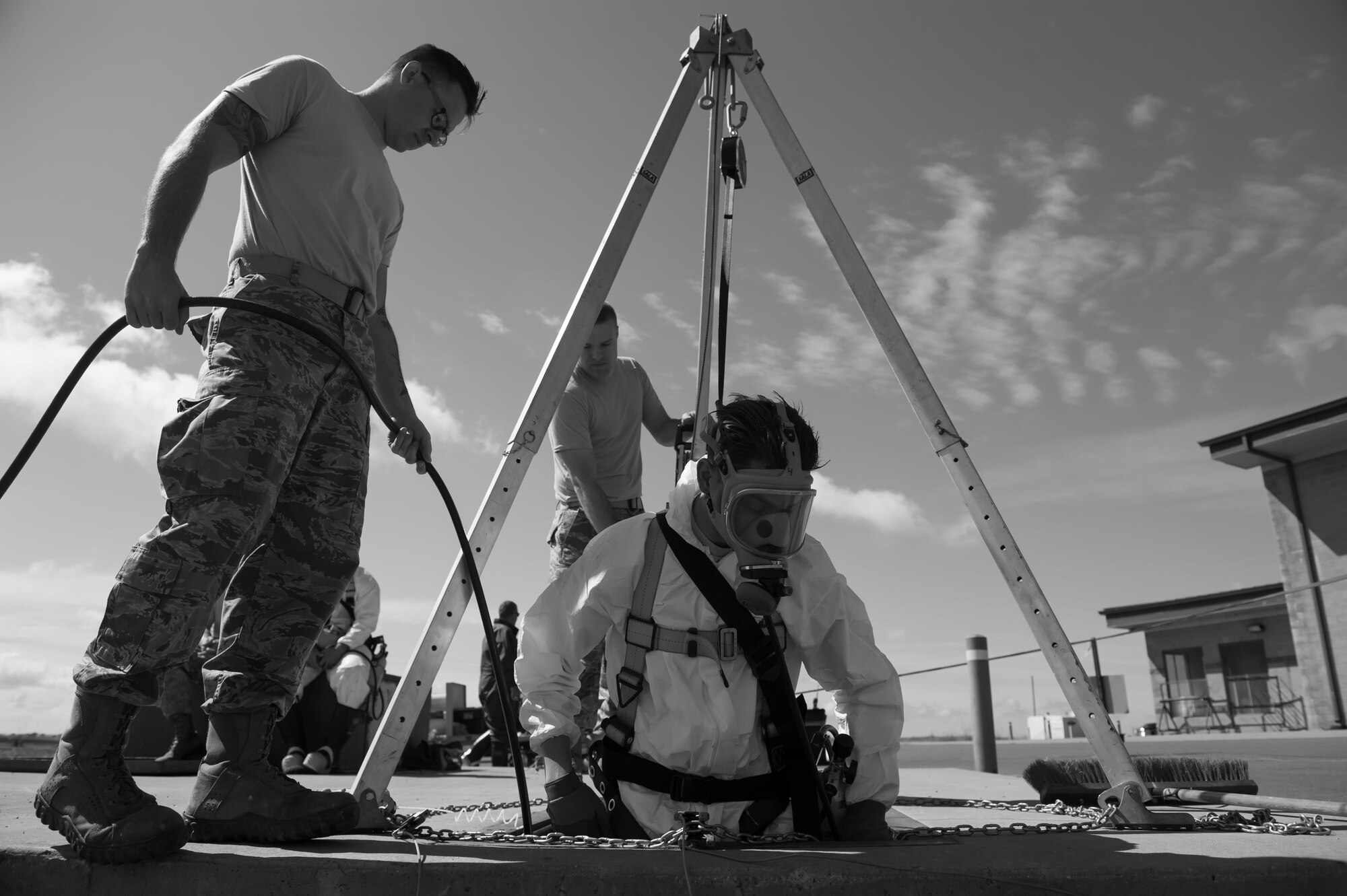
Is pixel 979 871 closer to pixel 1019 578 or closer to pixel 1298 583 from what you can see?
pixel 1019 578

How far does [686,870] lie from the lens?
166 cm

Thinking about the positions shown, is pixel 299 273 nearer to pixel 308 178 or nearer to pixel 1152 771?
pixel 308 178

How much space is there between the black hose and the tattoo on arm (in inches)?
18.2

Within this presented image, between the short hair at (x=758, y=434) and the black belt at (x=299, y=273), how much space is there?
1073 mm

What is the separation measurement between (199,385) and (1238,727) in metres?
24.2

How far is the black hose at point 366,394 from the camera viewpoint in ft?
6.82

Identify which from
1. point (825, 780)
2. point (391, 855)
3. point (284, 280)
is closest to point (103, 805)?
point (391, 855)

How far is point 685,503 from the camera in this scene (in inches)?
94.8

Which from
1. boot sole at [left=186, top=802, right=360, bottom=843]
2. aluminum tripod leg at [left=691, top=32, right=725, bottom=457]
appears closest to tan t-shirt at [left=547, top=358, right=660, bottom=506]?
aluminum tripod leg at [left=691, top=32, right=725, bottom=457]

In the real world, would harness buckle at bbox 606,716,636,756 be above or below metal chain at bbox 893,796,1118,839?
above

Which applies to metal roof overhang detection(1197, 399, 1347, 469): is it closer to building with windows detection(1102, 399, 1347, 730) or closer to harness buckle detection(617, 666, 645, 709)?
building with windows detection(1102, 399, 1347, 730)

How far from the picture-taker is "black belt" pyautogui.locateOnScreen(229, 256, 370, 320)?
2412mm

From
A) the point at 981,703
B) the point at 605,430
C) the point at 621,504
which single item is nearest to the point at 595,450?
the point at 605,430

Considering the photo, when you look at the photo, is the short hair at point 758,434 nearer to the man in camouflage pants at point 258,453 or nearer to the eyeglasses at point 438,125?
the man in camouflage pants at point 258,453
